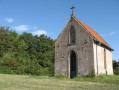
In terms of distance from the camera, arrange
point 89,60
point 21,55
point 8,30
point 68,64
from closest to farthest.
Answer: point 89,60
point 68,64
point 21,55
point 8,30

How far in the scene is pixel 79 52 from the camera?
1308 inches

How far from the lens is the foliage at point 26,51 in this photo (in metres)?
56.6

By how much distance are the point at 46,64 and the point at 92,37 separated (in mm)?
38082

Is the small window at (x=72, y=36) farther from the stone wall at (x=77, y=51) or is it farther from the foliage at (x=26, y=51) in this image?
the foliage at (x=26, y=51)

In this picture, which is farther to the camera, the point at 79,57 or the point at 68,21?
the point at 68,21

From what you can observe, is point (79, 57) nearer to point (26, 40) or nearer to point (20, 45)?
point (20, 45)

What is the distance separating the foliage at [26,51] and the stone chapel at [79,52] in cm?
1612

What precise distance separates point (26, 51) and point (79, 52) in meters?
39.7

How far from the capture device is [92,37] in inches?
1270

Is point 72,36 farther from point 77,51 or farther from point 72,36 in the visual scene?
point 77,51

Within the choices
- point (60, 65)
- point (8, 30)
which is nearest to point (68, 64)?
point (60, 65)

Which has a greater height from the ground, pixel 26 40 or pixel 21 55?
pixel 26 40

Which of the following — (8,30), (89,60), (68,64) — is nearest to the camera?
(89,60)

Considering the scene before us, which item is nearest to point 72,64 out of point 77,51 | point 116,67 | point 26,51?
point 77,51
